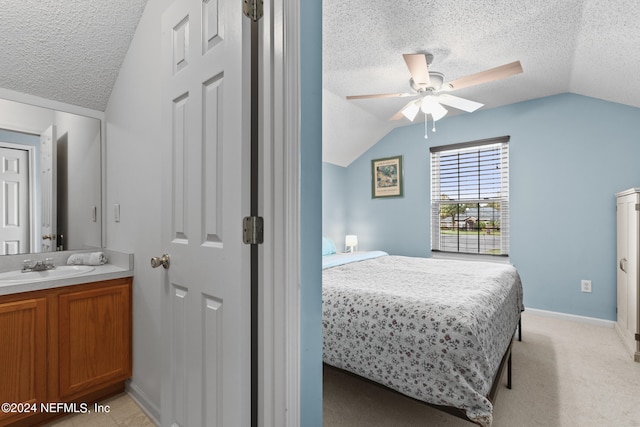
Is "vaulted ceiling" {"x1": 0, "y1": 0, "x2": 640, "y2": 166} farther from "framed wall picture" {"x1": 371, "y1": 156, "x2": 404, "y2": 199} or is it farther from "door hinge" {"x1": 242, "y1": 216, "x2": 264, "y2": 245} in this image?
"door hinge" {"x1": 242, "y1": 216, "x2": 264, "y2": 245}

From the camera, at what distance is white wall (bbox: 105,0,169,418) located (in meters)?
1.64

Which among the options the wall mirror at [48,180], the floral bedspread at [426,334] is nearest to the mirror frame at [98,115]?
the wall mirror at [48,180]

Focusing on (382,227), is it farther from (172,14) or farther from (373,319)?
(172,14)

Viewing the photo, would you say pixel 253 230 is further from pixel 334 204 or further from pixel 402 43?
pixel 334 204

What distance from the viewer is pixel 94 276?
5.67 feet

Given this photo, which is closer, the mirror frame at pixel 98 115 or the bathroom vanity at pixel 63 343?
the bathroom vanity at pixel 63 343

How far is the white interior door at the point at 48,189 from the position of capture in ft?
6.36

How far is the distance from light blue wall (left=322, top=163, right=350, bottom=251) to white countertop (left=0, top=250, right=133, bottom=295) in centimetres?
299

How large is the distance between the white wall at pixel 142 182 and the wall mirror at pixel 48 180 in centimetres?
21

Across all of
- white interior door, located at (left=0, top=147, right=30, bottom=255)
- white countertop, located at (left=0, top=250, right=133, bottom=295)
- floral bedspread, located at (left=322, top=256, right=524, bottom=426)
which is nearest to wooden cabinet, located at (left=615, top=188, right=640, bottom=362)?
floral bedspread, located at (left=322, top=256, right=524, bottom=426)

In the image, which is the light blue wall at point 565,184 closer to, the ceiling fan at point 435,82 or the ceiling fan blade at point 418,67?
the ceiling fan at point 435,82

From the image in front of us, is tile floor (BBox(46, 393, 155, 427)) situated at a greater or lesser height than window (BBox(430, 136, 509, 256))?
lesser

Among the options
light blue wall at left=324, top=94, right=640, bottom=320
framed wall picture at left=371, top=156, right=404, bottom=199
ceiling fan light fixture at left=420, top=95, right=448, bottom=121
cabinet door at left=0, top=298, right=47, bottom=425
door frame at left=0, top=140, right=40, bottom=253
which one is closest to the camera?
cabinet door at left=0, top=298, right=47, bottom=425

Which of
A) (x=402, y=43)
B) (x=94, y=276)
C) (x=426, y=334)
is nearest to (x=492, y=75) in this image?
(x=402, y=43)
